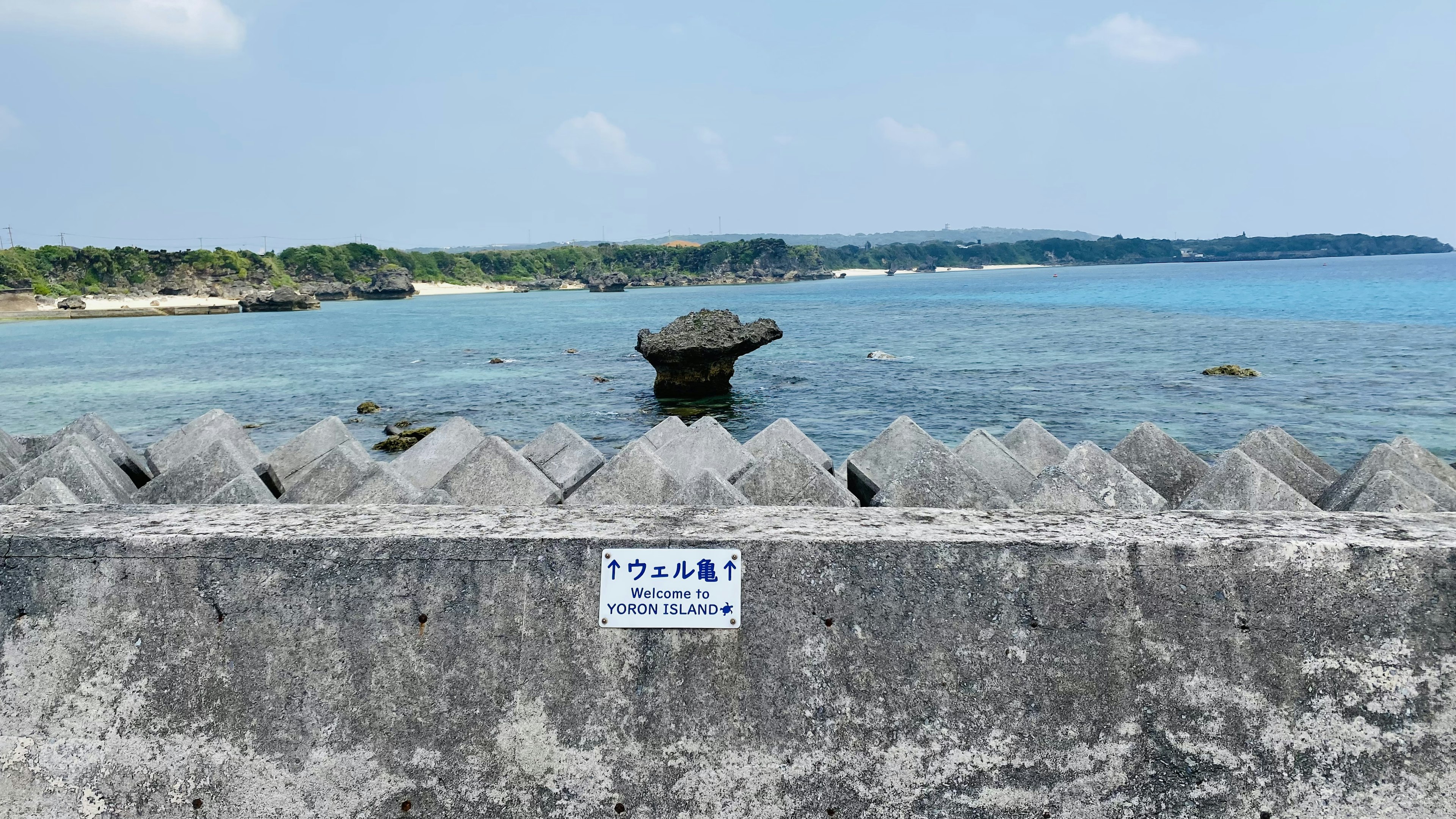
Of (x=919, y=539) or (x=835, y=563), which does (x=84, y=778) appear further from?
(x=919, y=539)

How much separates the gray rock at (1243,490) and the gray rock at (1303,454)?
6.68 ft

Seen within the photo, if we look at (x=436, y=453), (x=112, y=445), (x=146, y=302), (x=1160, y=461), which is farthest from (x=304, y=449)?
(x=146, y=302)

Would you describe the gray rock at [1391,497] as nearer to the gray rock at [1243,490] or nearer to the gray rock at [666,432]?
the gray rock at [1243,490]

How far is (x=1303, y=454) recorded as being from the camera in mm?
8320

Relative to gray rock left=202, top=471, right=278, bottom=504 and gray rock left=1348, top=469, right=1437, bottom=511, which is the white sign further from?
gray rock left=1348, top=469, right=1437, bottom=511

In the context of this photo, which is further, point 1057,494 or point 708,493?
point 1057,494

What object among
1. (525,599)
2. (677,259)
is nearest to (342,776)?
(525,599)

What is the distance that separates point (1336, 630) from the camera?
272 centimetres

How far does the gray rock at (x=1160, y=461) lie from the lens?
296 inches

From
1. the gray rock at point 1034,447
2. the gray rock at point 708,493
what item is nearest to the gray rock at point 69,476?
the gray rock at point 708,493

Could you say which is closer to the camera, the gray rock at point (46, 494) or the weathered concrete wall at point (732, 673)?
the weathered concrete wall at point (732, 673)

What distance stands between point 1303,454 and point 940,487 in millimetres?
4942

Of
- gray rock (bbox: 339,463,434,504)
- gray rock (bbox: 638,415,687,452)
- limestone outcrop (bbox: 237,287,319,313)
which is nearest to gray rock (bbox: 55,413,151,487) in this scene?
gray rock (bbox: 339,463,434,504)

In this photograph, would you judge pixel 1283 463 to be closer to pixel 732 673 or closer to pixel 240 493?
pixel 732 673
